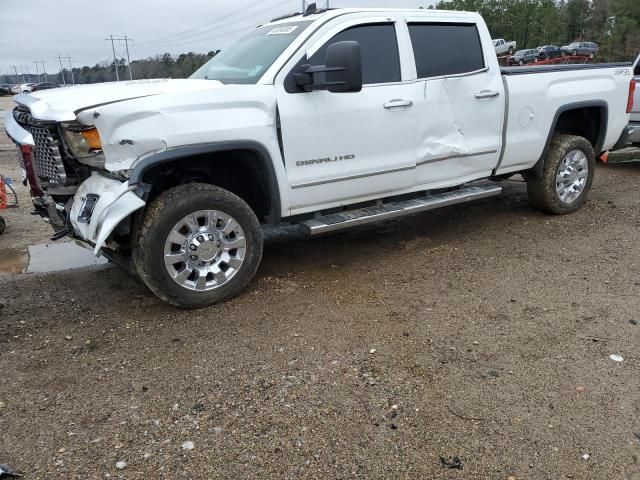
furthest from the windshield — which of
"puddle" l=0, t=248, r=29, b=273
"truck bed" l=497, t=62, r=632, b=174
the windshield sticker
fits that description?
"puddle" l=0, t=248, r=29, b=273

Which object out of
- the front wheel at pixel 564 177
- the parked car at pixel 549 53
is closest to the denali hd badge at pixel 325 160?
the front wheel at pixel 564 177

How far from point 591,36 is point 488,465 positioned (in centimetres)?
7014

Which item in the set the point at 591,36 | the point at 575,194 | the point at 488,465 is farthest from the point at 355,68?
the point at 591,36

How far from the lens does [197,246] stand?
13.1ft

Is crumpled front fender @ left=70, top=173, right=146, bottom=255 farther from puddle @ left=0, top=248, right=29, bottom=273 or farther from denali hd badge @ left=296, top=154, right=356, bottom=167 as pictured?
puddle @ left=0, top=248, right=29, bottom=273

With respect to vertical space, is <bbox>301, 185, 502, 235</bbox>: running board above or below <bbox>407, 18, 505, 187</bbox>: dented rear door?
below

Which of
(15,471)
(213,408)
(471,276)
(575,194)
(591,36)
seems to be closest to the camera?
(15,471)

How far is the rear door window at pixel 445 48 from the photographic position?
16.1 ft

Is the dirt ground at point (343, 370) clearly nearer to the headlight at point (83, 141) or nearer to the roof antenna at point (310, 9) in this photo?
the headlight at point (83, 141)

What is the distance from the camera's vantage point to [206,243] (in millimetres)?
4023

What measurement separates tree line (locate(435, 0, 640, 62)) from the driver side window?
2201 inches

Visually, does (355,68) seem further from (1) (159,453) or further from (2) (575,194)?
(2) (575,194)

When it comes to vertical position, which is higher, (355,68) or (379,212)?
(355,68)

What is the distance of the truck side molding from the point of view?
591cm
